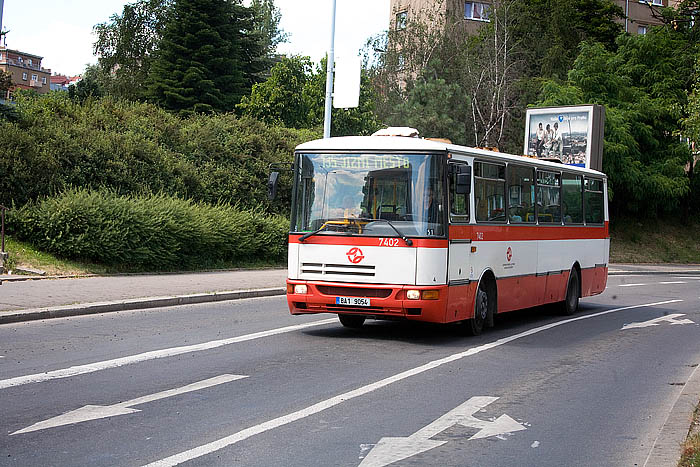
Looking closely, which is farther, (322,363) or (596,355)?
(596,355)

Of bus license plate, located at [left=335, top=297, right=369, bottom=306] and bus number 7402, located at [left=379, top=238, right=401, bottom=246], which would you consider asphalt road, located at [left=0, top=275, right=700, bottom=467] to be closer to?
bus license plate, located at [left=335, top=297, right=369, bottom=306]

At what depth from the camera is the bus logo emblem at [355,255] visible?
42.5 feet

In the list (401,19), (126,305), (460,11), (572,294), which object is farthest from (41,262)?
(460,11)

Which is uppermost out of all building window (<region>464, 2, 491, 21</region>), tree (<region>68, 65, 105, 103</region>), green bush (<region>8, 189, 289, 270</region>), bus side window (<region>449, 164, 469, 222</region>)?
building window (<region>464, 2, 491, 21</region>)

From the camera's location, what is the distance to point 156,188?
2592 centimetres

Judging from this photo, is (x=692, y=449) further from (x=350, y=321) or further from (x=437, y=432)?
(x=350, y=321)

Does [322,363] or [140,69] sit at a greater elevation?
[140,69]

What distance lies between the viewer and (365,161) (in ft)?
43.7

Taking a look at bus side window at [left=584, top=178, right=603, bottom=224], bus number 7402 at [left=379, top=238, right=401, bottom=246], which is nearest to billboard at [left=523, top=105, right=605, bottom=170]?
bus side window at [left=584, top=178, right=603, bottom=224]

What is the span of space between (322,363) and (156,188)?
52.6 feet

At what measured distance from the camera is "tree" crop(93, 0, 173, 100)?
64375mm

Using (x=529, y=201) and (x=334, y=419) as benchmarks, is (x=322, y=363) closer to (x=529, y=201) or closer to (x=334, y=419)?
(x=334, y=419)

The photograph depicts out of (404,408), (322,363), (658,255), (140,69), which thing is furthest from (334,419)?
(140,69)

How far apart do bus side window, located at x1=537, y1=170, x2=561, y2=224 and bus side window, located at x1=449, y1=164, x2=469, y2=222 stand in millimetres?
3914
